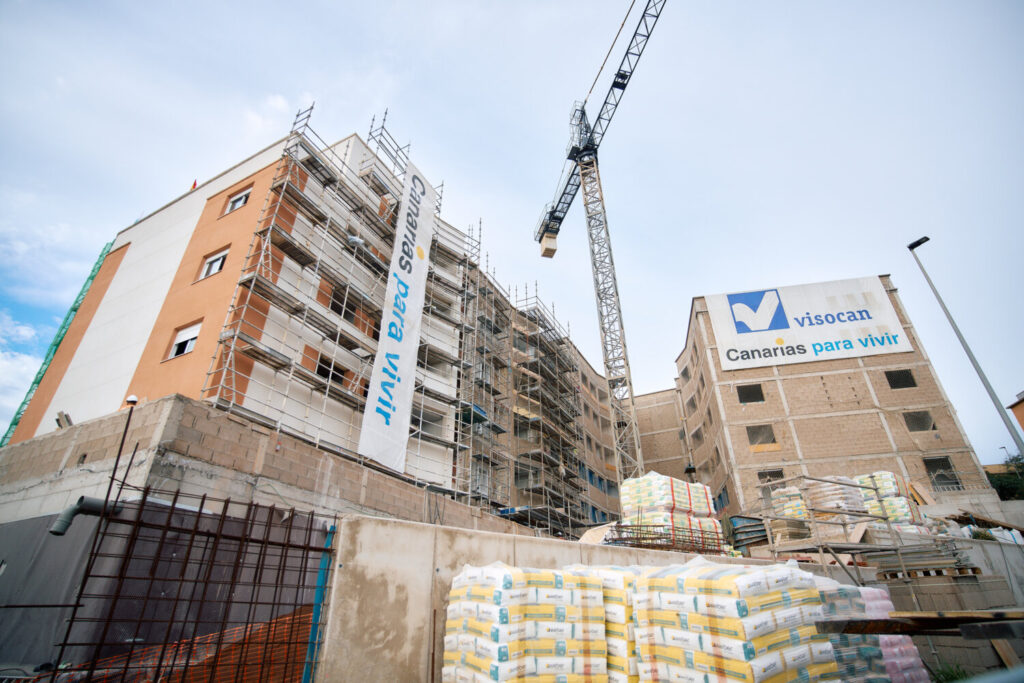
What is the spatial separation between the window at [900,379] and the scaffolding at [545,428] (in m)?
18.3

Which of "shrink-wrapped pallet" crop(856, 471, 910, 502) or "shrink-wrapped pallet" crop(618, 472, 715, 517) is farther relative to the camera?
"shrink-wrapped pallet" crop(856, 471, 910, 502)

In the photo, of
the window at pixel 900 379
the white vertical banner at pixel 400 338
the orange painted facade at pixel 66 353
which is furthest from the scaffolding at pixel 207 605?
the window at pixel 900 379

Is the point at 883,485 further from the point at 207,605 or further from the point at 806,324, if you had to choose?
the point at 207,605

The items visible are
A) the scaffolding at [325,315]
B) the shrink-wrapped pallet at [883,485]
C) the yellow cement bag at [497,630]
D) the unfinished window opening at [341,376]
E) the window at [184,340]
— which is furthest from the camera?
the shrink-wrapped pallet at [883,485]

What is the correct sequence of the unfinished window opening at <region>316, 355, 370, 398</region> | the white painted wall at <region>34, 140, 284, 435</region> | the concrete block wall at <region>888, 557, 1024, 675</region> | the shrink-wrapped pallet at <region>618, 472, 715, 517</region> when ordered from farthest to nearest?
the white painted wall at <region>34, 140, 284, 435</region> → the unfinished window opening at <region>316, 355, 370, 398</region> → the shrink-wrapped pallet at <region>618, 472, 715, 517</region> → the concrete block wall at <region>888, 557, 1024, 675</region>

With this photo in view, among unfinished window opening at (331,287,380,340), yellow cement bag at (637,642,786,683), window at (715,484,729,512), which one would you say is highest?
unfinished window opening at (331,287,380,340)

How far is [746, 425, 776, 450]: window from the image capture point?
2775cm

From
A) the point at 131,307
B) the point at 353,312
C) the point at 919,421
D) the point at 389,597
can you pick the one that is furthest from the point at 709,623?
the point at 919,421

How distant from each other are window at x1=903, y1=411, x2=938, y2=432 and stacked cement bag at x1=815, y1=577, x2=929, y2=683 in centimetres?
2586

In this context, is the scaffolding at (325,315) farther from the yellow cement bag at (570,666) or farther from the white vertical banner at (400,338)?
the yellow cement bag at (570,666)

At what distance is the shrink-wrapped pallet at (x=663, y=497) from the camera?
14.1 meters

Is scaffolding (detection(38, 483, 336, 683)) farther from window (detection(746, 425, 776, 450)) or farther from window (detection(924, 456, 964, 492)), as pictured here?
window (detection(924, 456, 964, 492))

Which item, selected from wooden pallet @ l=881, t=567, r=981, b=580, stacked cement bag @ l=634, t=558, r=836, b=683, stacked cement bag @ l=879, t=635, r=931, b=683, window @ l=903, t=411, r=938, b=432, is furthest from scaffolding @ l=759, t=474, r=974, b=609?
window @ l=903, t=411, r=938, b=432

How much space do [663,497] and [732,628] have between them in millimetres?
10034
